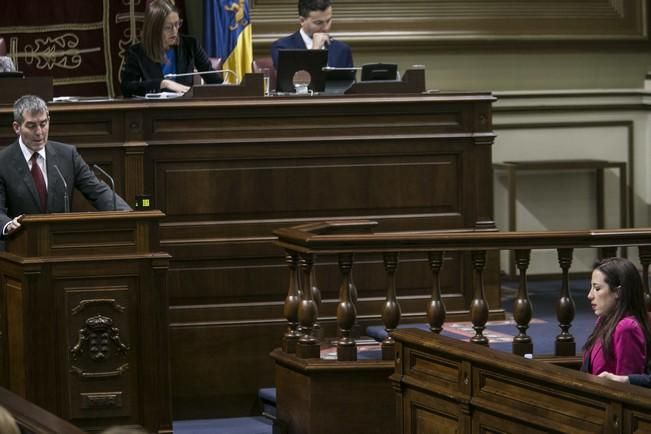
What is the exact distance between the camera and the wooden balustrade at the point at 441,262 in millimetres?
6430

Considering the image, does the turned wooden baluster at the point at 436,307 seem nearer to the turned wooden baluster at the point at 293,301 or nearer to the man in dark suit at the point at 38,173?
the turned wooden baluster at the point at 293,301

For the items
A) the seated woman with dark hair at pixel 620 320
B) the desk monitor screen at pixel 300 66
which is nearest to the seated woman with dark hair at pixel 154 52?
the desk monitor screen at pixel 300 66

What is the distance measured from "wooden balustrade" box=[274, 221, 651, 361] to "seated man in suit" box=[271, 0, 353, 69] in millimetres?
2280

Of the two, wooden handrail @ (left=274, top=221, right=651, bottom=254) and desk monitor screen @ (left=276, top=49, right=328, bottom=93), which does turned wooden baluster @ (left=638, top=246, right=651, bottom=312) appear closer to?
wooden handrail @ (left=274, top=221, right=651, bottom=254)

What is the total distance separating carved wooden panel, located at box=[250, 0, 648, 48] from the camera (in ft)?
33.4

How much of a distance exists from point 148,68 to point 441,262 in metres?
2.49

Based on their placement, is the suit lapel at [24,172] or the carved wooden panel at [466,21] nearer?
the suit lapel at [24,172]

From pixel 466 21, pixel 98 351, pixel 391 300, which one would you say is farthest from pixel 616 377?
pixel 466 21

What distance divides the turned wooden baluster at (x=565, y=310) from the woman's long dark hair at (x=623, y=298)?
97 centimetres

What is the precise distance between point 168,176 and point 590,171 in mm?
4096

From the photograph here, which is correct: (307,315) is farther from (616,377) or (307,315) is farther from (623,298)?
(616,377)

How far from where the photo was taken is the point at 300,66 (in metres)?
7.94

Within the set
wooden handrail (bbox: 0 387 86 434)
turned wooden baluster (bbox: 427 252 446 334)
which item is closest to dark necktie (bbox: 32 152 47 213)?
turned wooden baluster (bbox: 427 252 446 334)

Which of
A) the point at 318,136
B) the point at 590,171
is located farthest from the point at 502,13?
the point at 318,136
